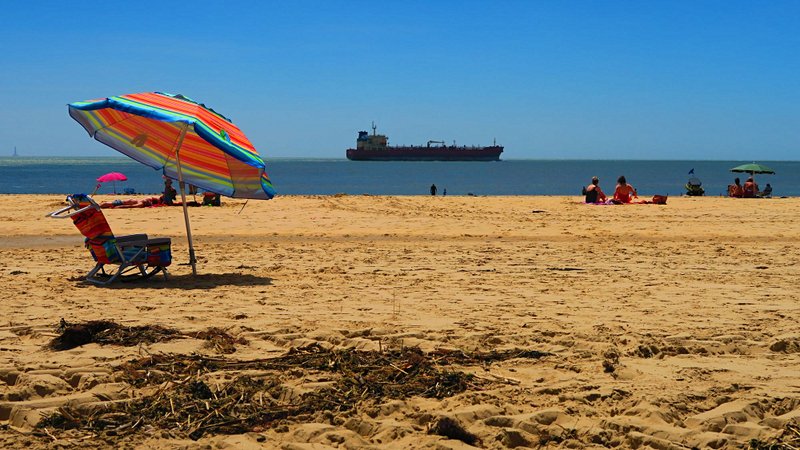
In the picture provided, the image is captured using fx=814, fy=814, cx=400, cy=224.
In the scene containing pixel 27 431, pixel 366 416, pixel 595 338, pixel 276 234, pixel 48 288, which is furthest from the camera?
pixel 276 234

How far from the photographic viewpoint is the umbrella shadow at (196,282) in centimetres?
841

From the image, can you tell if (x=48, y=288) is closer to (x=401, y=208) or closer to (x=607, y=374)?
(x=607, y=374)

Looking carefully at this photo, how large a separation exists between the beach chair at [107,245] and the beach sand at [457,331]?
0.93 ft

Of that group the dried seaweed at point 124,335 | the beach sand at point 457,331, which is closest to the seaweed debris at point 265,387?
the beach sand at point 457,331

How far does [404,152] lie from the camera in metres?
122

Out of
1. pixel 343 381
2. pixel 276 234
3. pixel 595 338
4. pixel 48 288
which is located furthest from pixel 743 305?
pixel 276 234

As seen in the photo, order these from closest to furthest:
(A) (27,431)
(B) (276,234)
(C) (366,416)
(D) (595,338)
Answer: (A) (27,431), (C) (366,416), (D) (595,338), (B) (276,234)

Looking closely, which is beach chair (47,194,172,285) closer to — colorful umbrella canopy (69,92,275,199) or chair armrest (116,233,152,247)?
chair armrest (116,233,152,247)

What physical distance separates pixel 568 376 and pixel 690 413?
84 centimetres

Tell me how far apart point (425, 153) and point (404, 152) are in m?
3.35

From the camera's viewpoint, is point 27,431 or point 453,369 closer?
point 27,431

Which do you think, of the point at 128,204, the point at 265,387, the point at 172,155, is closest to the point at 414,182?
the point at 128,204

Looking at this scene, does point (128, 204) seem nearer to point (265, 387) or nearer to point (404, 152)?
point (265, 387)

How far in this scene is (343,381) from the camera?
16.5 ft
